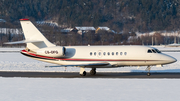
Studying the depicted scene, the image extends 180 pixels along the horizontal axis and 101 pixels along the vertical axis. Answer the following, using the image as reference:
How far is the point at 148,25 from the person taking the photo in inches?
7554

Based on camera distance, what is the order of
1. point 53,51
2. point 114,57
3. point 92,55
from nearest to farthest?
1. point 114,57
2. point 92,55
3. point 53,51

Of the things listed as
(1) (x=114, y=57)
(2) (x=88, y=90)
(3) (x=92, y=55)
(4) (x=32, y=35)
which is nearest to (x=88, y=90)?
(2) (x=88, y=90)

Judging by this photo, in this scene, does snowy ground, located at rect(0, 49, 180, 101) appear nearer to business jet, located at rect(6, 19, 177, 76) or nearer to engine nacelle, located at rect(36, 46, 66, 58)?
business jet, located at rect(6, 19, 177, 76)

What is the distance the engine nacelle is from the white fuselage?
0.81ft

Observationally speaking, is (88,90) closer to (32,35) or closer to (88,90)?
(88,90)

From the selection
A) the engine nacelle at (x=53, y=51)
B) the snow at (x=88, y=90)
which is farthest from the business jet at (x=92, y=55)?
the snow at (x=88, y=90)

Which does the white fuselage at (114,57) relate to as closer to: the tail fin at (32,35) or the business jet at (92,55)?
the business jet at (92,55)

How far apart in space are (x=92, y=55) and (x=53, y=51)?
11.0 feet

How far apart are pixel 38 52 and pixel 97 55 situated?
508 centimetres

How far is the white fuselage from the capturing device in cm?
2908

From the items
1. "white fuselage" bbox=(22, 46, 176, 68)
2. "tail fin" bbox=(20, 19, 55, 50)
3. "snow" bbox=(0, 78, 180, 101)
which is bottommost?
"snow" bbox=(0, 78, 180, 101)

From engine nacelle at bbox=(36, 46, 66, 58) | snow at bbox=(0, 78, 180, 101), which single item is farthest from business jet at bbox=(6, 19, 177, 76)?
snow at bbox=(0, 78, 180, 101)

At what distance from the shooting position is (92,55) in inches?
1172

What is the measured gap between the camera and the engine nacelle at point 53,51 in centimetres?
2972
